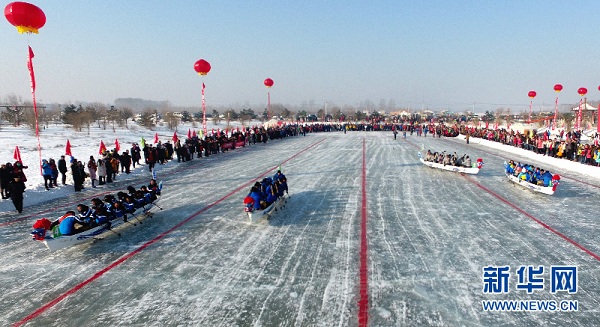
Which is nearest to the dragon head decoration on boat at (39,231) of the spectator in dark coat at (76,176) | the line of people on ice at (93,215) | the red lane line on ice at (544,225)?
the line of people on ice at (93,215)

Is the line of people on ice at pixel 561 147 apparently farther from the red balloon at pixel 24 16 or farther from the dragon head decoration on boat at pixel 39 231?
the red balloon at pixel 24 16

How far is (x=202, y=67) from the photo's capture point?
2664cm

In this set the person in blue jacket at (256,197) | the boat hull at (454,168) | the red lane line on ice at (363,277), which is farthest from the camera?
the boat hull at (454,168)

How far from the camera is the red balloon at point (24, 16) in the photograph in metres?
12.3

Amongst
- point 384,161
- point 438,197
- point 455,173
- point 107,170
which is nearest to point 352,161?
point 384,161

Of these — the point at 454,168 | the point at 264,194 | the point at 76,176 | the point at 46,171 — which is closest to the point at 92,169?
the point at 76,176

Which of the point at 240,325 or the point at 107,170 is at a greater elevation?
the point at 107,170

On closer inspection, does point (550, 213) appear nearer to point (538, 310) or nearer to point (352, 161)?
point (538, 310)

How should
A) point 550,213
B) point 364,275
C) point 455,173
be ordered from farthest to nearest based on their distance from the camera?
point 455,173, point 550,213, point 364,275

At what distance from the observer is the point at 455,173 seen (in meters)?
17.8

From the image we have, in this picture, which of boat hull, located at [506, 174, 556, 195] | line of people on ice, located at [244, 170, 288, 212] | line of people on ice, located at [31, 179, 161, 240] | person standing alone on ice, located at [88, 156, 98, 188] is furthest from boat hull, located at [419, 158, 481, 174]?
person standing alone on ice, located at [88, 156, 98, 188]

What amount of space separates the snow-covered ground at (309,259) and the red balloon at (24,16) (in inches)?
248

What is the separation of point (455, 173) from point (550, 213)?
23.4 ft

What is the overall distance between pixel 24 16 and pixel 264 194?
37.1 ft
